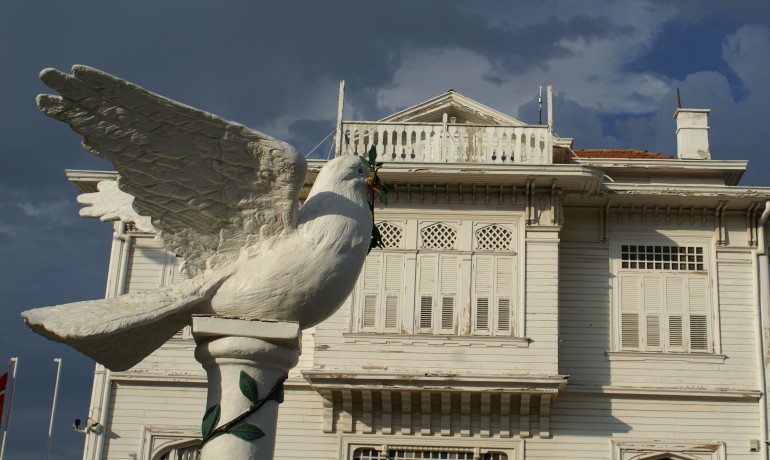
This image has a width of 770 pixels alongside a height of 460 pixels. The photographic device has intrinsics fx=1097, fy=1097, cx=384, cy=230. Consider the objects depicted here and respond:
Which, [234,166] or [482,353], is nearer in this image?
[234,166]

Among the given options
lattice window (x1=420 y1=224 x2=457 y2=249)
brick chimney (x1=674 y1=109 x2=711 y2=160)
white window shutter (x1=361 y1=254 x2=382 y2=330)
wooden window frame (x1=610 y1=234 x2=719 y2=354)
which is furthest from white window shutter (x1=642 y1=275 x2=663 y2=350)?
white window shutter (x1=361 y1=254 x2=382 y2=330)

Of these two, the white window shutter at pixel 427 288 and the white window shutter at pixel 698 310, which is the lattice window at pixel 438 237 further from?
the white window shutter at pixel 698 310

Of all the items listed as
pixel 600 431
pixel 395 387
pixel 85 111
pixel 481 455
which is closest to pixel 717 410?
pixel 600 431

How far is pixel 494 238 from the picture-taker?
832 inches

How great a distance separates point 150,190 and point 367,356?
42.3 ft

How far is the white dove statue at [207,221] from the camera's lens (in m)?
7.23

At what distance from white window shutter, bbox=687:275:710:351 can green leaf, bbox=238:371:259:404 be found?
15244mm

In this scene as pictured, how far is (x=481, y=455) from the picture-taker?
20234 mm

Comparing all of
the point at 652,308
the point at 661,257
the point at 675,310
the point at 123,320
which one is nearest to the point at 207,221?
the point at 123,320

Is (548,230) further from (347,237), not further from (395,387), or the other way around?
(347,237)

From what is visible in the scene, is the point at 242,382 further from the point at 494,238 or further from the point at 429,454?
the point at 494,238

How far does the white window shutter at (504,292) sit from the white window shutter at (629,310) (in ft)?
7.53

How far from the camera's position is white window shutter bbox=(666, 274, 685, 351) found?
21.0 m

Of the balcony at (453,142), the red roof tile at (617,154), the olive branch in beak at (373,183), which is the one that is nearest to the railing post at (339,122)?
the balcony at (453,142)
